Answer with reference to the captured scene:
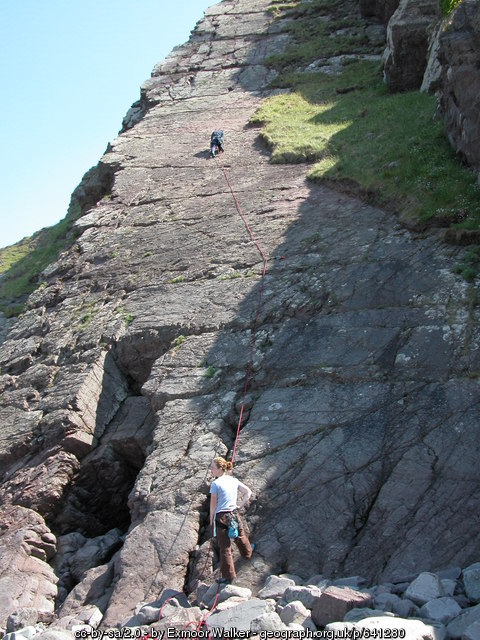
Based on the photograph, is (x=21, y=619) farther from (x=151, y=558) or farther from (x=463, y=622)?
(x=463, y=622)

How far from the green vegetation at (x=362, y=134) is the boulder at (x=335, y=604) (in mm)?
6361

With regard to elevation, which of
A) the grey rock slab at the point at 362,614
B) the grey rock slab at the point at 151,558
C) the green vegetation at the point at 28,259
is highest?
the grey rock slab at the point at 362,614

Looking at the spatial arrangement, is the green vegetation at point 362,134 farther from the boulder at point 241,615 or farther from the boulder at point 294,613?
the boulder at point 241,615

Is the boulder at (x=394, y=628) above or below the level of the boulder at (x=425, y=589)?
above

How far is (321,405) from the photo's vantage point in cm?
882

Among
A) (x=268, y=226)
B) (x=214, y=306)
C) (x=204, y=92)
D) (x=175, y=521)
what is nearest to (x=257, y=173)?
(x=268, y=226)

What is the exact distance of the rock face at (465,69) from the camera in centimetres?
1188

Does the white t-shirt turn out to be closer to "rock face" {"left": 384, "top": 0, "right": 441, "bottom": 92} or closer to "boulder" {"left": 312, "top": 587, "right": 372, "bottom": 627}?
"boulder" {"left": 312, "top": 587, "right": 372, "bottom": 627}

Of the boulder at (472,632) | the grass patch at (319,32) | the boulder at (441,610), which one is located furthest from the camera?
the grass patch at (319,32)

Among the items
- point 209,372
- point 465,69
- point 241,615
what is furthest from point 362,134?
point 241,615

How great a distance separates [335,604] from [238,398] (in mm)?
3918

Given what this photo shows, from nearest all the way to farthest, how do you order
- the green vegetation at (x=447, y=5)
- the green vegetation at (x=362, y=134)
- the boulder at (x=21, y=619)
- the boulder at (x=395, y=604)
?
1. the boulder at (x=395, y=604)
2. the boulder at (x=21, y=619)
3. the green vegetation at (x=362, y=134)
4. the green vegetation at (x=447, y=5)

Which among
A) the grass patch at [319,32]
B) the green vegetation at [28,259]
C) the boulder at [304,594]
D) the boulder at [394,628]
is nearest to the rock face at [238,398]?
the boulder at [304,594]

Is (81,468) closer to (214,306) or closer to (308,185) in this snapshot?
(214,306)
